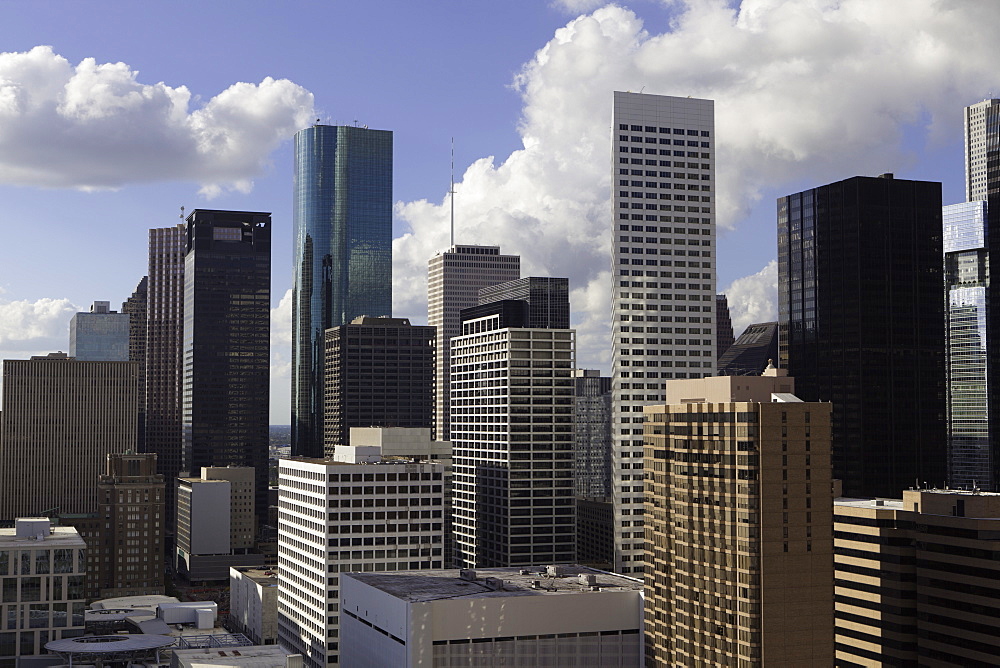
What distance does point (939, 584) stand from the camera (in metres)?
189

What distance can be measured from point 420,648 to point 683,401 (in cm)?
6635

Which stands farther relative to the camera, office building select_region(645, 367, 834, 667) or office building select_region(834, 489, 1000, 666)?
office building select_region(834, 489, 1000, 666)

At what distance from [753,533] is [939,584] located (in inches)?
1608

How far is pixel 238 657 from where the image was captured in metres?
199

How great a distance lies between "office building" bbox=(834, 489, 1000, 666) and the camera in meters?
180

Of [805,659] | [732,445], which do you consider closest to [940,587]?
[805,659]

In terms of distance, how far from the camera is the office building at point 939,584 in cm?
17988

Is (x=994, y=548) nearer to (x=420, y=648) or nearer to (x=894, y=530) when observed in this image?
(x=894, y=530)

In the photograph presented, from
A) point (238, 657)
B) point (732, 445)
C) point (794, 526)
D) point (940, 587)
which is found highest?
point (732, 445)

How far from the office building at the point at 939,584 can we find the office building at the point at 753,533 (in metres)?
26.8

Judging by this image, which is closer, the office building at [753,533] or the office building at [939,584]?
the office building at [753,533]

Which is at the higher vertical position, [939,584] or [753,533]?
[753,533]

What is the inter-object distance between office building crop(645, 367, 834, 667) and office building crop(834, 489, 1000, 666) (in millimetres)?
26768

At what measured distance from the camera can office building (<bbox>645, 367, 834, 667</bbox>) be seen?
563 feet
